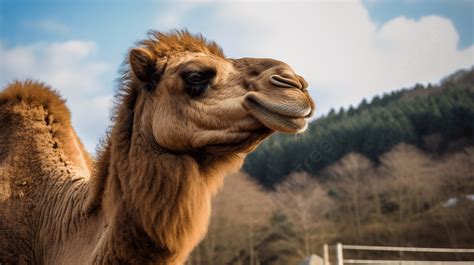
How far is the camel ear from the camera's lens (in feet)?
11.3

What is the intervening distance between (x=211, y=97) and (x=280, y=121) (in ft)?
1.82

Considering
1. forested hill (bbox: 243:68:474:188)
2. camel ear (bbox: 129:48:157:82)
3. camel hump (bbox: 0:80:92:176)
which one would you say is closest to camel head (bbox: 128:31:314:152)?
camel ear (bbox: 129:48:157:82)

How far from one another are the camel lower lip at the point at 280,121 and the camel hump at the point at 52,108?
2337 millimetres

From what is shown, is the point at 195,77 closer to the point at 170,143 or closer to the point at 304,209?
the point at 170,143

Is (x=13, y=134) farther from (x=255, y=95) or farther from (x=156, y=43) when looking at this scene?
(x=255, y=95)

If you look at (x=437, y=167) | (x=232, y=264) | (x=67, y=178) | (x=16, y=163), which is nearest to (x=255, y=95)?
(x=67, y=178)

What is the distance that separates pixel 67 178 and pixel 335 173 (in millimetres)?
47295

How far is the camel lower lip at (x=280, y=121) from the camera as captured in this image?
280cm

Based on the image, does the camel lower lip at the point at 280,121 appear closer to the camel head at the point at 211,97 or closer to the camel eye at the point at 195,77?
the camel head at the point at 211,97

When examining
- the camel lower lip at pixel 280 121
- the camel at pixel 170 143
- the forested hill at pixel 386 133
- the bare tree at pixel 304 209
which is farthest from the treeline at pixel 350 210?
the camel lower lip at pixel 280 121

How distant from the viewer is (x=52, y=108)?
15.5ft

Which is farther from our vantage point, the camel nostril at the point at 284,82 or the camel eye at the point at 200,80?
the camel eye at the point at 200,80

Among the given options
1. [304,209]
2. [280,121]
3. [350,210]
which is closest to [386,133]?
[350,210]

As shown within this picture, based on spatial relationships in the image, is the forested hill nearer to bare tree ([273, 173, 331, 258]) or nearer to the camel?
bare tree ([273, 173, 331, 258])
